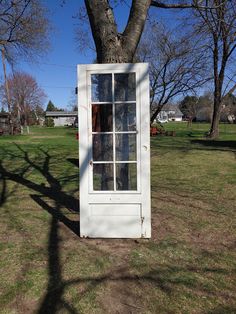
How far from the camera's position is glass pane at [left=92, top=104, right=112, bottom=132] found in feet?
14.8

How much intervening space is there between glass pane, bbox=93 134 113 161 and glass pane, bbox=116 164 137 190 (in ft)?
0.68

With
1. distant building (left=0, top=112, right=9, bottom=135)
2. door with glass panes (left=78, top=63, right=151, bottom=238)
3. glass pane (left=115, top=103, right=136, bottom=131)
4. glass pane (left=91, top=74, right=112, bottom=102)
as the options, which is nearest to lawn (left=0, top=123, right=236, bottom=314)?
door with glass panes (left=78, top=63, right=151, bottom=238)

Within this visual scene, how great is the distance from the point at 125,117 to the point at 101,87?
0.49m

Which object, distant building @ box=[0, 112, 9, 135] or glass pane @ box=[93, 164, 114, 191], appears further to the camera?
distant building @ box=[0, 112, 9, 135]

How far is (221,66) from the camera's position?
86.7ft

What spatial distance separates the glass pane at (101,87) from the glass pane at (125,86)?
0.30ft

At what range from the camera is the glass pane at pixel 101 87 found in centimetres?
444

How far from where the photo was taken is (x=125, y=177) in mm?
4586

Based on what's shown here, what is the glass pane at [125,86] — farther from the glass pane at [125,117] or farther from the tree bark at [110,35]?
the tree bark at [110,35]

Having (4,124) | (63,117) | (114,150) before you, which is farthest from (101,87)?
(63,117)

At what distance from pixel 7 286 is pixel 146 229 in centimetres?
191

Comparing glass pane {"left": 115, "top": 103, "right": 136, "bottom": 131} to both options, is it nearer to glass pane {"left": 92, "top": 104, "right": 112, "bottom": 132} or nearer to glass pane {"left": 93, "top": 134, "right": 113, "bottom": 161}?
glass pane {"left": 92, "top": 104, "right": 112, "bottom": 132}

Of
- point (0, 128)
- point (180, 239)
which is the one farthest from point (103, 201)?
point (0, 128)

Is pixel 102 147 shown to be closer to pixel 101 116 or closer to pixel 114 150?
pixel 114 150
